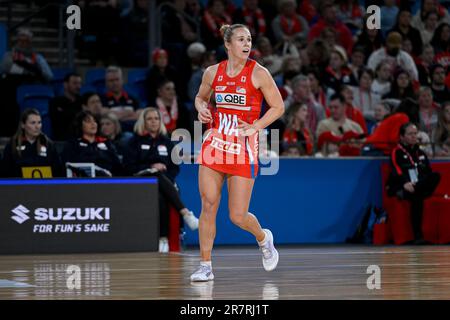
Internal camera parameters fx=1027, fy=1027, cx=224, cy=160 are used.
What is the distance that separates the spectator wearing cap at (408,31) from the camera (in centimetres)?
1898

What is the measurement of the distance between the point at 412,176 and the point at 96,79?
545 cm

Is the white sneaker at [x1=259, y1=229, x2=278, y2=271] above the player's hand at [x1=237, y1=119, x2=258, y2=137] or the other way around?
the other way around

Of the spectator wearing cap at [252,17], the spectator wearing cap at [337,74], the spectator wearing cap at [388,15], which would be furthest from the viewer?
the spectator wearing cap at [388,15]

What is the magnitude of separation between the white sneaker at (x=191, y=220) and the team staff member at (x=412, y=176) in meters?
3.02

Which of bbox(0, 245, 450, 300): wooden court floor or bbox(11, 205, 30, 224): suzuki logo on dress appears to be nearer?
bbox(0, 245, 450, 300): wooden court floor

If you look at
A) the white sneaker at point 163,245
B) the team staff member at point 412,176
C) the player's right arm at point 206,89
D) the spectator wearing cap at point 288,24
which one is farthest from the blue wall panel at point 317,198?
the player's right arm at point 206,89

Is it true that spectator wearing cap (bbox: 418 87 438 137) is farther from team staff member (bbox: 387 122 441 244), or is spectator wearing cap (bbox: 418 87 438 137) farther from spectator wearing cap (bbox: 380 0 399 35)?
spectator wearing cap (bbox: 380 0 399 35)

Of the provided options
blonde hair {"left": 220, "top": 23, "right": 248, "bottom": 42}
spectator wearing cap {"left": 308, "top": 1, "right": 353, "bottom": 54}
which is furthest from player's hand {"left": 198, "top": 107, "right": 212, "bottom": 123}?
spectator wearing cap {"left": 308, "top": 1, "right": 353, "bottom": 54}

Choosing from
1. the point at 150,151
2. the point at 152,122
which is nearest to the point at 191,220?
the point at 150,151

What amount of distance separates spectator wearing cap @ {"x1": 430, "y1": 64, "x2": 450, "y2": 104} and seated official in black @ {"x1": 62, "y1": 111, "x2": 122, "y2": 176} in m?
6.46

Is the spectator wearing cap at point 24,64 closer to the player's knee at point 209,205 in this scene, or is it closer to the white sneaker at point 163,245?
the white sneaker at point 163,245

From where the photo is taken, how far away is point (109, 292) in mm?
7984

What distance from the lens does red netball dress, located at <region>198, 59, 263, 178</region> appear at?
9.02 metres

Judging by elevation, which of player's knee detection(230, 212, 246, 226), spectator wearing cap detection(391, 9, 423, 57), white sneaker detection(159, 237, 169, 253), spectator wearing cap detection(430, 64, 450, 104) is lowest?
white sneaker detection(159, 237, 169, 253)
